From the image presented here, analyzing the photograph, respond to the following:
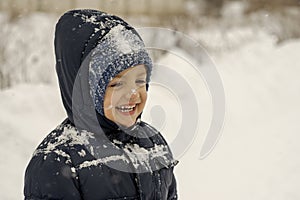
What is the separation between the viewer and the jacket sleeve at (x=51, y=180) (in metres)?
2.19

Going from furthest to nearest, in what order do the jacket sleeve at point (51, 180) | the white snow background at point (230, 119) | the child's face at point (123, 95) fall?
the white snow background at point (230, 119), the child's face at point (123, 95), the jacket sleeve at point (51, 180)

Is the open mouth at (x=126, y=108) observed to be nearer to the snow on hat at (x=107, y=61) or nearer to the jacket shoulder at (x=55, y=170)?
the snow on hat at (x=107, y=61)

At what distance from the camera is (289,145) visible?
6.06 metres

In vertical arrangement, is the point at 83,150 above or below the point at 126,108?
below

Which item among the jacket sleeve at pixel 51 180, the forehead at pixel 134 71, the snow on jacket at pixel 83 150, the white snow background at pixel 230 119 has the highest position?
the white snow background at pixel 230 119

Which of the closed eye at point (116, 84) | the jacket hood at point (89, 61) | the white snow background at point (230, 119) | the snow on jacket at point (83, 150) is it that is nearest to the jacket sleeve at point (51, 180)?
the snow on jacket at point (83, 150)

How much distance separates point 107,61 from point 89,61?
0.07 metres

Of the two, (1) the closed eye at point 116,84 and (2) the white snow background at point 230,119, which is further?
(2) the white snow background at point 230,119

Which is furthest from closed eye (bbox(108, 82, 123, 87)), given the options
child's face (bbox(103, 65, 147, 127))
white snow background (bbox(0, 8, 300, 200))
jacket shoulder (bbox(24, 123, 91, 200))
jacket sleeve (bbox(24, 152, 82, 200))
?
white snow background (bbox(0, 8, 300, 200))

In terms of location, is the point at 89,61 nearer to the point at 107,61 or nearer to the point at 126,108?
the point at 107,61

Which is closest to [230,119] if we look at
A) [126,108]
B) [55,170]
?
[126,108]

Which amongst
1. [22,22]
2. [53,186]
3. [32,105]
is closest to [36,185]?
[53,186]

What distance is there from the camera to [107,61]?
7.46 ft

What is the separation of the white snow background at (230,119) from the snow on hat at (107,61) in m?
2.76
